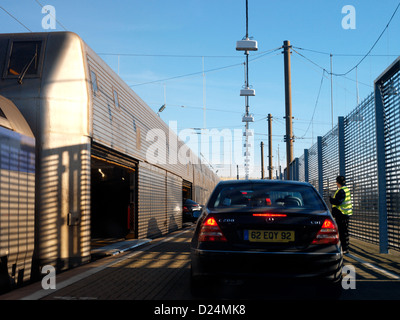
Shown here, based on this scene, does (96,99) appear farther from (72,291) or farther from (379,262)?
(379,262)

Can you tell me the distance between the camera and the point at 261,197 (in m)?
5.88

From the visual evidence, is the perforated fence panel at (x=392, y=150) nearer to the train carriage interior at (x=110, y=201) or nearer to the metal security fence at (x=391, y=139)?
the metal security fence at (x=391, y=139)

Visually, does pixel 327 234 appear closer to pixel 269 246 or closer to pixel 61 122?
pixel 269 246

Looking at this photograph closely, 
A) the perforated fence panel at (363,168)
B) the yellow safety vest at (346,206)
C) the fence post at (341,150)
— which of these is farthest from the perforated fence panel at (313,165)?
the yellow safety vest at (346,206)

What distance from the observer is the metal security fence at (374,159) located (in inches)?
412

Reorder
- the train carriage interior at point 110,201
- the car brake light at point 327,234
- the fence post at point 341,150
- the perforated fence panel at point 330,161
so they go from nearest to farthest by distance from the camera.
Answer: the car brake light at point 327,234 → the fence post at point 341,150 → the train carriage interior at point 110,201 → the perforated fence panel at point 330,161

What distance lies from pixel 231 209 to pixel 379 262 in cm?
495

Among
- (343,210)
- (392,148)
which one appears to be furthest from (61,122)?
(392,148)

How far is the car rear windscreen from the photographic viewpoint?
5.69m

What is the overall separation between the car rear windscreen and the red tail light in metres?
0.34

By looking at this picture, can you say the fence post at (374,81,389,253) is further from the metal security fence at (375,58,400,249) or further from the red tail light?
the red tail light

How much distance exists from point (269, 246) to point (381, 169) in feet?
22.6
